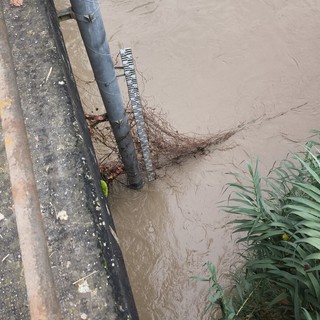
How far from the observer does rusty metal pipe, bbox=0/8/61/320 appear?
5.73ft

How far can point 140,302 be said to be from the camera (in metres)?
3.13

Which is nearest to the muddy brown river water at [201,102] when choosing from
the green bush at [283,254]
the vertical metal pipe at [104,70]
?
the vertical metal pipe at [104,70]

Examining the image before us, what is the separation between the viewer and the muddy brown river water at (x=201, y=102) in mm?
3236

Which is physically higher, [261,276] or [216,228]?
[261,276]

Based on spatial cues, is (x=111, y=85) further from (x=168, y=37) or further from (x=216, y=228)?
(x=168, y=37)

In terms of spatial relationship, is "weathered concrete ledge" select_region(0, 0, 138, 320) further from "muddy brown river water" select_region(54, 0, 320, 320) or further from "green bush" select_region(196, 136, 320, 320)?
"muddy brown river water" select_region(54, 0, 320, 320)

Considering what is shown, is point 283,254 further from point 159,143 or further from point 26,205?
point 159,143

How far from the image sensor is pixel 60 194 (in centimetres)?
187

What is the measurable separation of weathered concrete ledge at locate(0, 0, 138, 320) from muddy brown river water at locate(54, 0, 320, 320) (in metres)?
1.38

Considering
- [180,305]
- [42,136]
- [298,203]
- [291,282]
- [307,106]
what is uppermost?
[42,136]

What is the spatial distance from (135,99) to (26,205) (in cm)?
111

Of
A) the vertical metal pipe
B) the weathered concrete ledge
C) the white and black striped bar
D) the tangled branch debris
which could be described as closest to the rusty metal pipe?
the weathered concrete ledge

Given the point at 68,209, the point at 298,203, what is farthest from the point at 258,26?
the point at 68,209

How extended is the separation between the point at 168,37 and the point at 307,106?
1335 millimetres
